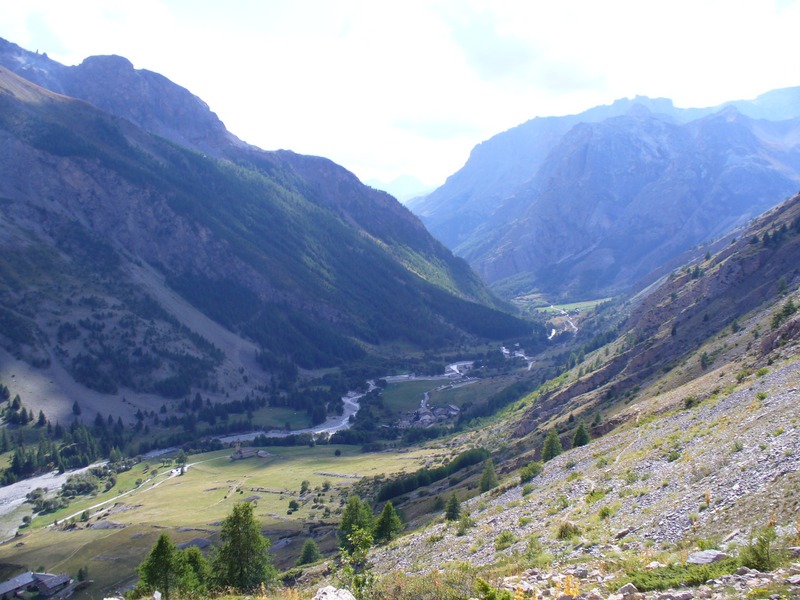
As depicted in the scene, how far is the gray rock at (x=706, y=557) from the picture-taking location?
16594 millimetres

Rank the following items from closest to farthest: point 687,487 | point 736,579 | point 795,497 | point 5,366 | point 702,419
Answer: point 736,579 < point 795,497 < point 687,487 < point 702,419 < point 5,366

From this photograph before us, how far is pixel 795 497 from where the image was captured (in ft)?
63.2

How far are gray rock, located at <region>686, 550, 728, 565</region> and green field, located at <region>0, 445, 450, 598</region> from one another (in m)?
55.0

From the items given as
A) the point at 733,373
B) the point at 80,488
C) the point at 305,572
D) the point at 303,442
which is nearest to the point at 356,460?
the point at 303,442

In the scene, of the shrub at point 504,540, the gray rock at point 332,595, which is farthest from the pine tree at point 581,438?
the gray rock at point 332,595

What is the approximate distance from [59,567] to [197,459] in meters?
68.4

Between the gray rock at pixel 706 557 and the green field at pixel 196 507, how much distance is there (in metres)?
55.0

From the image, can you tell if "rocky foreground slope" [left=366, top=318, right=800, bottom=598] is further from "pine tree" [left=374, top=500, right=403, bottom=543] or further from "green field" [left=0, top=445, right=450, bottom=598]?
"green field" [left=0, top=445, right=450, bottom=598]

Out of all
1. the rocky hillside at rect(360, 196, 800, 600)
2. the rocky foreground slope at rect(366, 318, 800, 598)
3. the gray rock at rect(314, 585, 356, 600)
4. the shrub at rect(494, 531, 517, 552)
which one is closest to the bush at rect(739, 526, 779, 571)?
the rocky hillside at rect(360, 196, 800, 600)

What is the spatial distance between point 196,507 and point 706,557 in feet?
339

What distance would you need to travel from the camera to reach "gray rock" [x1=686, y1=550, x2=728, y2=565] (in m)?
16.6

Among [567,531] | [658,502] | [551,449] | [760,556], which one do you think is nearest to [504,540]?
[567,531]

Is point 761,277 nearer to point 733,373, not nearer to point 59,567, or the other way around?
point 733,373

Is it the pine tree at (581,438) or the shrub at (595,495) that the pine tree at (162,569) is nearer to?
the shrub at (595,495)
